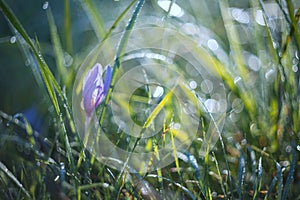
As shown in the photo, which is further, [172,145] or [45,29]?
[45,29]

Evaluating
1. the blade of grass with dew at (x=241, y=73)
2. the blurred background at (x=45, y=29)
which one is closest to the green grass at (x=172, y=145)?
the blade of grass with dew at (x=241, y=73)

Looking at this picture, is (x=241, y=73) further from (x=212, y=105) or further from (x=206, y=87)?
(x=206, y=87)

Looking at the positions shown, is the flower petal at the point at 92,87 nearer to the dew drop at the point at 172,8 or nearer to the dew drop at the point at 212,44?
the dew drop at the point at 172,8

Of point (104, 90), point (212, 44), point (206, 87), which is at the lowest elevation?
point (206, 87)

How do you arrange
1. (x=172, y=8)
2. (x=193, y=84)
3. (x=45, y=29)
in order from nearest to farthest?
1. (x=193, y=84)
2. (x=172, y=8)
3. (x=45, y=29)

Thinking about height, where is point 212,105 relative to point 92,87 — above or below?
below

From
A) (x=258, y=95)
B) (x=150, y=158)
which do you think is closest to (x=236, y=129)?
(x=258, y=95)

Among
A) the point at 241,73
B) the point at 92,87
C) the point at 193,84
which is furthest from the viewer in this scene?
the point at 193,84

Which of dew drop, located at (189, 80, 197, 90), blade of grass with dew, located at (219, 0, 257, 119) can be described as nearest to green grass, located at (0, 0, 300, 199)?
blade of grass with dew, located at (219, 0, 257, 119)

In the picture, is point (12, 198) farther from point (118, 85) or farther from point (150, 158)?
point (118, 85)

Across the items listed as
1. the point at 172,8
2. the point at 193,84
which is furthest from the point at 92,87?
the point at 172,8
